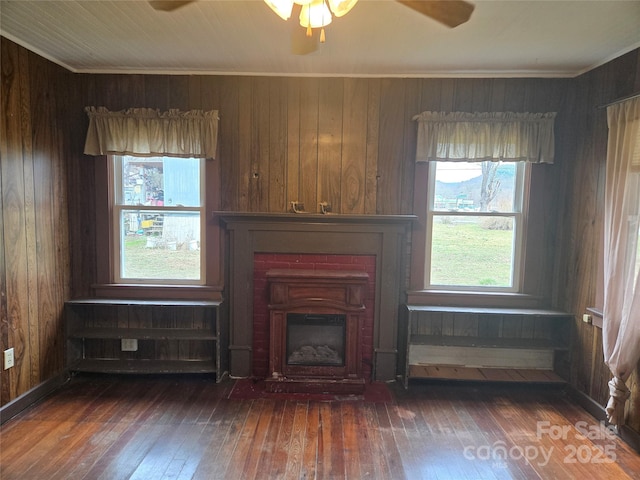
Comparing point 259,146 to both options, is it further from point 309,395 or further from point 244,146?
point 309,395

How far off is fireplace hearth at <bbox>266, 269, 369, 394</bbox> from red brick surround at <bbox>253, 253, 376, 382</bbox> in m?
0.13

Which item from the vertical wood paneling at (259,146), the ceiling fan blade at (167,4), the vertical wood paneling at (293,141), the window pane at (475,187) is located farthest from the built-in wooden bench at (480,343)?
the ceiling fan blade at (167,4)

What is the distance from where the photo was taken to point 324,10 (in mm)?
1441

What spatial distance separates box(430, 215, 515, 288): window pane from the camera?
10.7ft

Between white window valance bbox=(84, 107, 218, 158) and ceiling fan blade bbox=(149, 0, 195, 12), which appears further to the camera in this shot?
white window valance bbox=(84, 107, 218, 158)

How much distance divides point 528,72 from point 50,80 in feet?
12.3

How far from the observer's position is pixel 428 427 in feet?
8.44

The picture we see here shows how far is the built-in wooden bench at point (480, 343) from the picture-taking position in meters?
3.11

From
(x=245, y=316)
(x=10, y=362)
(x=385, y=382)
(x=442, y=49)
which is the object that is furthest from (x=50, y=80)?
(x=385, y=382)

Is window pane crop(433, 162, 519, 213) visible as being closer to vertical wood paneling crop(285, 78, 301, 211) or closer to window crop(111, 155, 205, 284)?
vertical wood paneling crop(285, 78, 301, 211)

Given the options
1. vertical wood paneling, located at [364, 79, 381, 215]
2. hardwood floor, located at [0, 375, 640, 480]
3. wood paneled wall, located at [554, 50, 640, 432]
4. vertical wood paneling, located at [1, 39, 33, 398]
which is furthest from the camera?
vertical wood paneling, located at [364, 79, 381, 215]

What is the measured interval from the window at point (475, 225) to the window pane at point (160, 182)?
2.05 meters

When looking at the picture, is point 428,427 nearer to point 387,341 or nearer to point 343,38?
point 387,341

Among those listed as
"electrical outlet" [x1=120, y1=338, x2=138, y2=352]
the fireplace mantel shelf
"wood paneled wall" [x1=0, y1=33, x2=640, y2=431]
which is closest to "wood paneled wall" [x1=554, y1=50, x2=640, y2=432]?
"wood paneled wall" [x1=0, y1=33, x2=640, y2=431]
